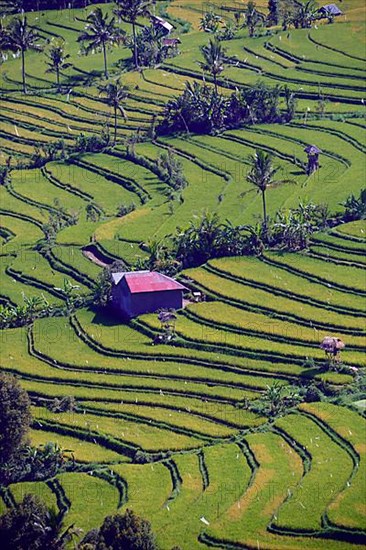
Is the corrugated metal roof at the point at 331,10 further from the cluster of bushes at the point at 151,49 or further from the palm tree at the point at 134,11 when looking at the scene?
the palm tree at the point at 134,11

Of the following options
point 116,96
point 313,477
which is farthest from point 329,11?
point 313,477

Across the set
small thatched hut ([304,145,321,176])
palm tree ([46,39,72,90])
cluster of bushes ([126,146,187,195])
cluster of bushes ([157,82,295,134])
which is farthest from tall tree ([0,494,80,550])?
palm tree ([46,39,72,90])

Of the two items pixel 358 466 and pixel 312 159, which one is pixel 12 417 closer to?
pixel 358 466

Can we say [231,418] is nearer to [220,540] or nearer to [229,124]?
[220,540]

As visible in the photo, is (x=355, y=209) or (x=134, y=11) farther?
(x=134, y=11)

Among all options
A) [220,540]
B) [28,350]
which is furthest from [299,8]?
[220,540]

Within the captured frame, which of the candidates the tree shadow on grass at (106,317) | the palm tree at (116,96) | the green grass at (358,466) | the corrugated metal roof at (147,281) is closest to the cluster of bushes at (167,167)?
the palm tree at (116,96)

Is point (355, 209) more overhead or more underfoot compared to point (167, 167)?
more overhead
